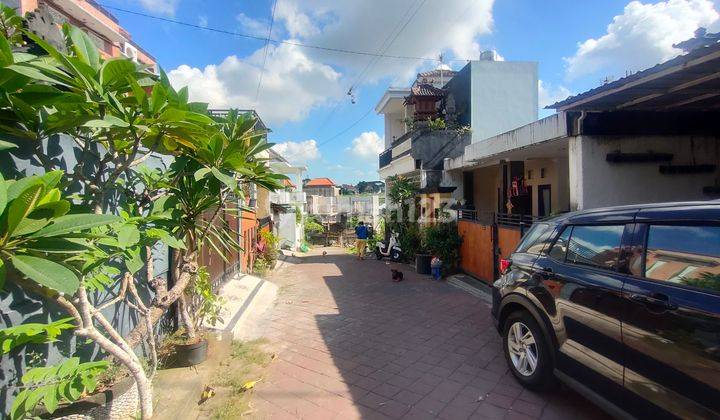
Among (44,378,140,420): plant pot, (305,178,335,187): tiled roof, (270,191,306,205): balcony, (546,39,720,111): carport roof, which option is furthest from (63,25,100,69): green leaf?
(305,178,335,187): tiled roof

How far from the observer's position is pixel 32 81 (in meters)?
1.94

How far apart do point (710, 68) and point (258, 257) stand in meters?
10.2

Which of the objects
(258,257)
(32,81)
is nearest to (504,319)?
(32,81)

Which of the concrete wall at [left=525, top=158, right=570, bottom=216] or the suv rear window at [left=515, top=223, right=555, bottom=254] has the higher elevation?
the concrete wall at [left=525, top=158, right=570, bottom=216]

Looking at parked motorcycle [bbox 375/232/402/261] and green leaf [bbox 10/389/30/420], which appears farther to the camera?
parked motorcycle [bbox 375/232/402/261]

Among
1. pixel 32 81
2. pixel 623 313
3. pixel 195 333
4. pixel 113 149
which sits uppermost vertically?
pixel 32 81

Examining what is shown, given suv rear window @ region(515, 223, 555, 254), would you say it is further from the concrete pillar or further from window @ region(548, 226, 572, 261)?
the concrete pillar

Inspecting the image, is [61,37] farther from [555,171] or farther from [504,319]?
[555,171]

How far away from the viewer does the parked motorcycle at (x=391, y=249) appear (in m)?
12.6

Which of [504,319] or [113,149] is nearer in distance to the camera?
[113,149]

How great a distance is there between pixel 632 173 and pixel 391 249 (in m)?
8.14

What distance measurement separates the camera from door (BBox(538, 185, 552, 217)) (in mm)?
9703

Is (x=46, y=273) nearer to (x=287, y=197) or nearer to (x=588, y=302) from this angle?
(x=588, y=302)

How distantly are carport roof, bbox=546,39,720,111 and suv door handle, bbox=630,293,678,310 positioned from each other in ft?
8.80
